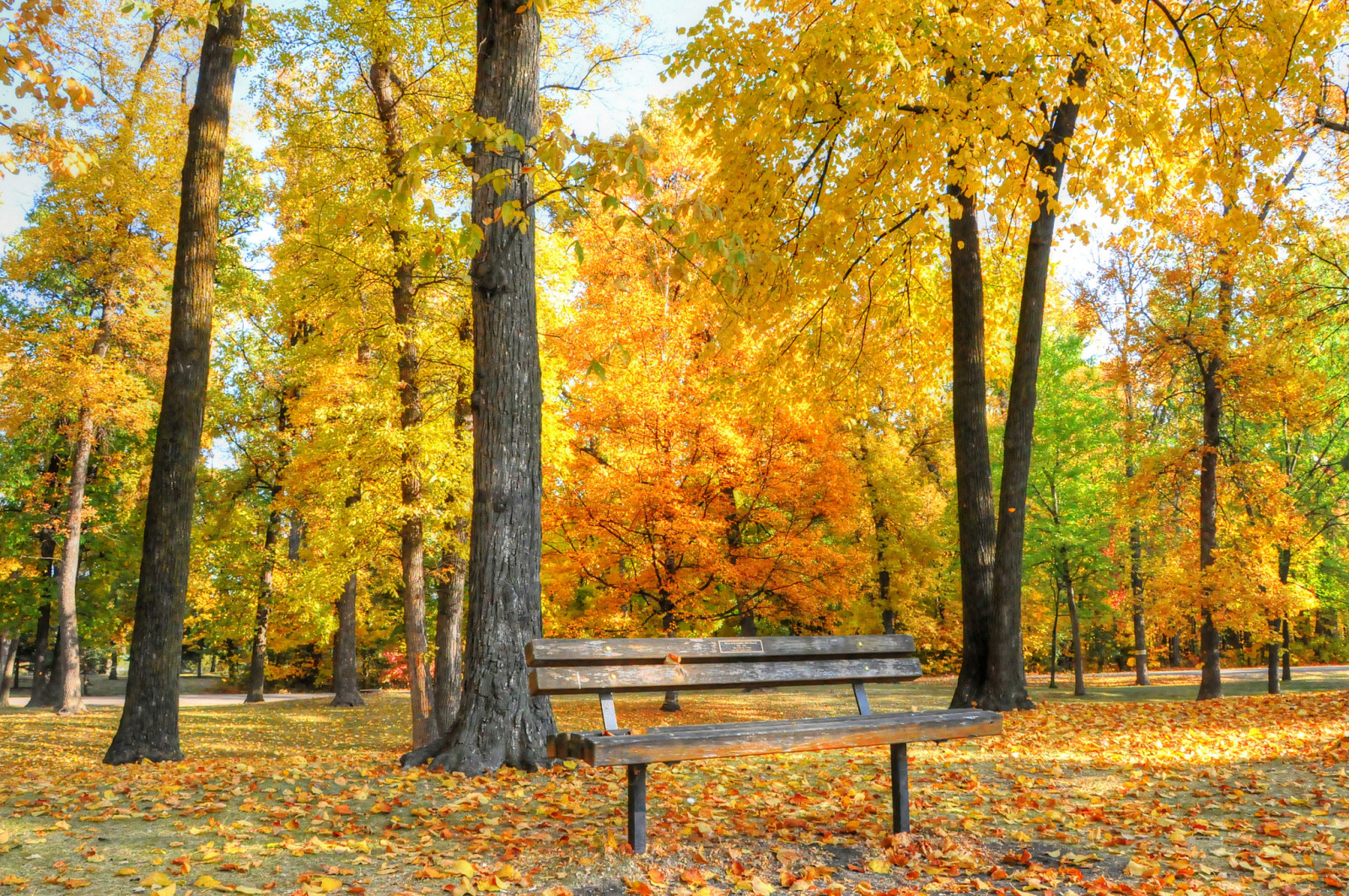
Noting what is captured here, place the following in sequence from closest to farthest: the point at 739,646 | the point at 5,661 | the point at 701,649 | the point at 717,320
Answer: the point at 701,649, the point at 739,646, the point at 717,320, the point at 5,661

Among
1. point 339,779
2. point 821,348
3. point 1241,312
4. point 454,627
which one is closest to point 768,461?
point 821,348

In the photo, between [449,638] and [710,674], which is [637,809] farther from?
[449,638]

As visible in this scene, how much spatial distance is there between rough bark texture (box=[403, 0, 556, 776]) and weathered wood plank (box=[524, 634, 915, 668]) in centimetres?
167

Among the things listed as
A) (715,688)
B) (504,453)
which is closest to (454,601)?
(504,453)

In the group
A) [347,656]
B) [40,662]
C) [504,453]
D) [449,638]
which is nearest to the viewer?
[504,453]

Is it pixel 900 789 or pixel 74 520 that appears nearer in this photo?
pixel 900 789

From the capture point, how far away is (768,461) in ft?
47.8

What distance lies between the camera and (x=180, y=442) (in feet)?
25.2

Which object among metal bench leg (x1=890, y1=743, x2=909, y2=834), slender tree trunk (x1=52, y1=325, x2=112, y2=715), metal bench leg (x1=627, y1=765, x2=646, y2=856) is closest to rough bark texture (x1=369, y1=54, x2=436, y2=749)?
metal bench leg (x1=627, y1=765, x2=646, y2=856)

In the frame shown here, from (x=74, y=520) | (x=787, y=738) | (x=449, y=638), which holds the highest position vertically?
(x=74, y=520)

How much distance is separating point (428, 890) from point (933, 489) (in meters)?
21.2

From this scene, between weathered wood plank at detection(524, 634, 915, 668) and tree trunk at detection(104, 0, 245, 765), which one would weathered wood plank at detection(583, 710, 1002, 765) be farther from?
tree trunk at detection(104, 0, 245, 765)

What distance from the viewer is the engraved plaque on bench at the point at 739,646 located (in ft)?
13.2

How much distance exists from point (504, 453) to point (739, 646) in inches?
93.3
